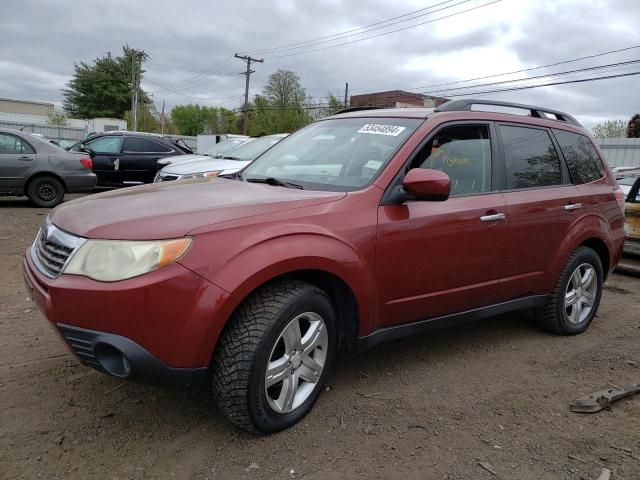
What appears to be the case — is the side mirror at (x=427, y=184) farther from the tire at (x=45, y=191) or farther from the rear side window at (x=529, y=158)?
the tire at (x=45, y=191)

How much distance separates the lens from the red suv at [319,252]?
233 centimetres

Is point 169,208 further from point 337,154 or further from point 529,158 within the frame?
point 529,158

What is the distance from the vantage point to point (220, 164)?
8586 millimetres

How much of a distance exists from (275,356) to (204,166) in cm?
631

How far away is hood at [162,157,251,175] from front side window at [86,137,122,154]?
4197 mm

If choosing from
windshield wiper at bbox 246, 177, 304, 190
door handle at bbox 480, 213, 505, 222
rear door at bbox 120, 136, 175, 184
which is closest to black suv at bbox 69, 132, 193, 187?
rear door at bbox 120, 136, 175, 184

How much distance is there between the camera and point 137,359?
7.59 ft

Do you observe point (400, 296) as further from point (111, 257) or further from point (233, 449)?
point (111, 257)

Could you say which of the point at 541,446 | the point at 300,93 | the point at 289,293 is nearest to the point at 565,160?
the point at 541,446

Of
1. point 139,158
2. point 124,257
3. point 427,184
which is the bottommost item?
point 124,257

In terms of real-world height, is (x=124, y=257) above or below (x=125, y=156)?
below

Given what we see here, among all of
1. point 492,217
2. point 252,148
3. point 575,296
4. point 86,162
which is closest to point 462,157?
point 492,217

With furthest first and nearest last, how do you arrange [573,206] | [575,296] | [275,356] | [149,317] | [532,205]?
[575,296], [573,206], [532,205], [275,356], [149,317]

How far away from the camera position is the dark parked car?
32.1 feet
